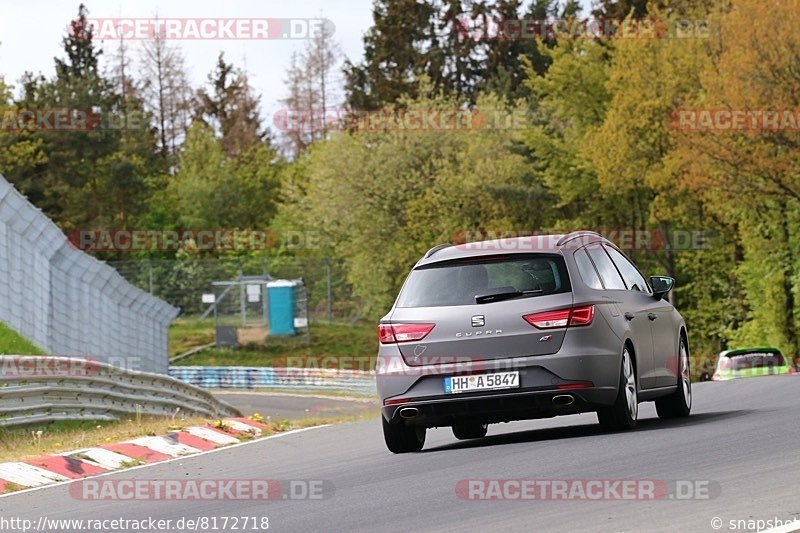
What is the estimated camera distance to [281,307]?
6806cm

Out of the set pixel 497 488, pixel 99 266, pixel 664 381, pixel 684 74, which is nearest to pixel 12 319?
pixel 99 266

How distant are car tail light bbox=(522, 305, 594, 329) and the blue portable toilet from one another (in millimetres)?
55951

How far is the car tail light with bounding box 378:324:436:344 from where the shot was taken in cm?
1241

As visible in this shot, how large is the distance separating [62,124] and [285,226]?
18098 millimetres

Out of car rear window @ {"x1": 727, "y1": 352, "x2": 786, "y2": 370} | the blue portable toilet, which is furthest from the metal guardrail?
the blue portable toilet

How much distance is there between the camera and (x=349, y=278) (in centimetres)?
7625

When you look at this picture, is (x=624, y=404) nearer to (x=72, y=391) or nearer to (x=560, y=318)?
(x=560, y=318)

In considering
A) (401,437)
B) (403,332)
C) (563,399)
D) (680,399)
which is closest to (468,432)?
(401,437)

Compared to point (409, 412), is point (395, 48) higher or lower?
higher

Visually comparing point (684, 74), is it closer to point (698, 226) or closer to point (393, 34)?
point (698, 226)

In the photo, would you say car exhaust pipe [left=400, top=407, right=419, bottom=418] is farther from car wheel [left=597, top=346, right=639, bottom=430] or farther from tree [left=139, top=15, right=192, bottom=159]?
tree [left=139, top=15, right=192, bottom=159]

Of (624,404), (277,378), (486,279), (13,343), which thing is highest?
(486,279)

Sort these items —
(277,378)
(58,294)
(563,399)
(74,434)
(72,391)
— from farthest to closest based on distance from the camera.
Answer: (277,378), (58,294), (72,391), (74,434), (563,399)

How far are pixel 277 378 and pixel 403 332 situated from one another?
45.5 metres
